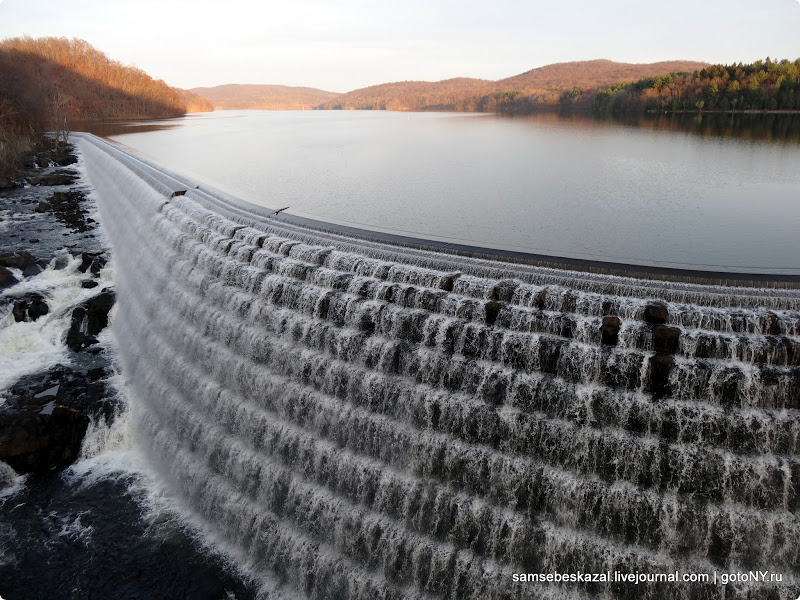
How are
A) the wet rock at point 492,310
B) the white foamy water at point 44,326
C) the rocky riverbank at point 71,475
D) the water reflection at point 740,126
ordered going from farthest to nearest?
the water reflection at point 740,126 < the white foamy water at point 44,326 < the rocky riverbank at point 71,475 < the wet rock at point 492,310

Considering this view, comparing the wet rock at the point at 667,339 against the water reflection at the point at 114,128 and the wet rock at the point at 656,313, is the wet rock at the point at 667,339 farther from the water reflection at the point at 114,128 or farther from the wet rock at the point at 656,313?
the water reflection at the point at 114,128

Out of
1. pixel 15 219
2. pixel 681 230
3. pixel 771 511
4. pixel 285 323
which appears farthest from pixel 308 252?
pixel 15 219

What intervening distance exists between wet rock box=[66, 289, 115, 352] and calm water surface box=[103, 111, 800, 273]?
19.7 feet

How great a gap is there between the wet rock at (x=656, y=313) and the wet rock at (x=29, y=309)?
596 inches

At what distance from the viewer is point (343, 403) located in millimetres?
8797

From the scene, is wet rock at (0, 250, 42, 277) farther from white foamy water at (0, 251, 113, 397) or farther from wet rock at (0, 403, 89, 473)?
wet rock at (0, 403, 89, 473)

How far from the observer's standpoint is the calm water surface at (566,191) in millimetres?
13695

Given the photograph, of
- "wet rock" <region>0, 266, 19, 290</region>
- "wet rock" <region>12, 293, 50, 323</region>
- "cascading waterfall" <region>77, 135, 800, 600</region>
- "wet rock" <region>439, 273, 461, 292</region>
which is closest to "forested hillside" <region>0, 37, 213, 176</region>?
"wet rock" <region>0, 266, 19, 290</region>

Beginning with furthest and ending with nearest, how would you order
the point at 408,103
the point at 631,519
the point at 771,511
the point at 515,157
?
the point at 408,103, the point at 515,157, the point at 631,519, the point at 771,511

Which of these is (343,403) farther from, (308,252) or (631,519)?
(631,519)

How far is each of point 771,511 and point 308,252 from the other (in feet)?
27.3

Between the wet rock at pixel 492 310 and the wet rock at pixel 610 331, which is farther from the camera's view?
the wet rock at pixel 492 310

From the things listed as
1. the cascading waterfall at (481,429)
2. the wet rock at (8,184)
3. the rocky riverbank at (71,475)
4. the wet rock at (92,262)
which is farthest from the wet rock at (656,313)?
the wet rock at (8,184)

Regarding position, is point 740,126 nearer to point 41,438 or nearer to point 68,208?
point 68,208
